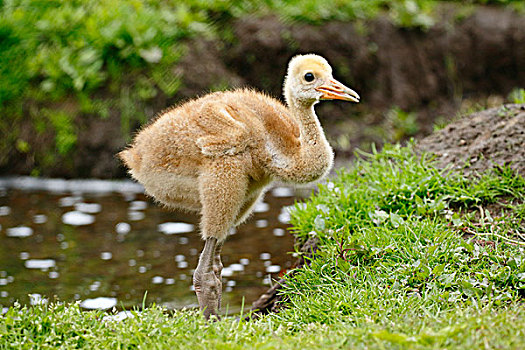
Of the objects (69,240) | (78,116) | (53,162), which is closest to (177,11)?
(78,116)

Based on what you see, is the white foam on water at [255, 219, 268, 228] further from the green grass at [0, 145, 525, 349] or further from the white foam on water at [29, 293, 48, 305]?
the white foam on water at [29, 293, 48, 305]

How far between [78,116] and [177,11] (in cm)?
221

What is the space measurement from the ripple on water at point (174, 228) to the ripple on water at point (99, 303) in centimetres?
194

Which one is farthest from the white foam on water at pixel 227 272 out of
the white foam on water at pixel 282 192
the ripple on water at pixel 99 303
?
the white foam on water at pixel 282 192

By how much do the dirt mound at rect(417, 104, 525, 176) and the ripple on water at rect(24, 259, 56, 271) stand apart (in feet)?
11.8

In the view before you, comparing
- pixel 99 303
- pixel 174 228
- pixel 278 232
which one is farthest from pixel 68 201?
pixel 99 303

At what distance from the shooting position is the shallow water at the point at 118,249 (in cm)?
639

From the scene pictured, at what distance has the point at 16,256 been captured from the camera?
7.28 meters

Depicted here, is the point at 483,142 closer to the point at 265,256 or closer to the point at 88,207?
the point at 265,256

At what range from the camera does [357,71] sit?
11.5 meters

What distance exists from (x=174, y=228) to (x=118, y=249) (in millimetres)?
860

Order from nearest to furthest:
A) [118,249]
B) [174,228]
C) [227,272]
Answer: [227,272]
[118,249]
[174,228]

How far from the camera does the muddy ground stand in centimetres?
1065

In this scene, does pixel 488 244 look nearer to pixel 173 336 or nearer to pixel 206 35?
pixel 173 336
